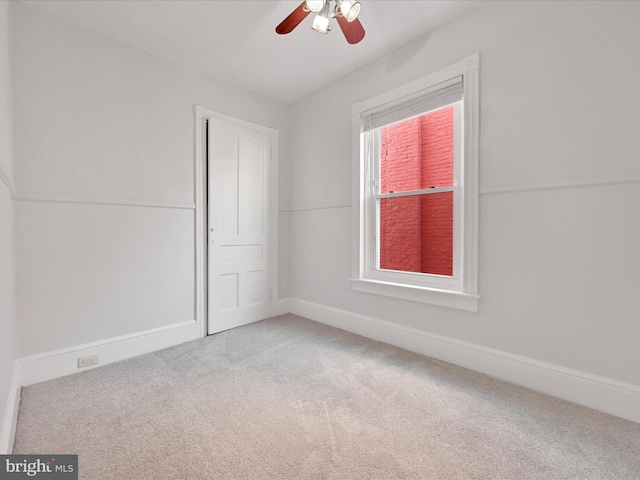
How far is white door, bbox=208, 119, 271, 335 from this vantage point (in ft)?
10.2

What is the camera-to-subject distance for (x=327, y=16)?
72.6 inches

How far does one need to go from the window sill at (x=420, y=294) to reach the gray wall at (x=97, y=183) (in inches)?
69.3

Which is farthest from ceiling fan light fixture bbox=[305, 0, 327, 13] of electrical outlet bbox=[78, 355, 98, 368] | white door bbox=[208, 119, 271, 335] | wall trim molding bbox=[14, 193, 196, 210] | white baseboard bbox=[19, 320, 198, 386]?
electrical outlet bbox=[78, 355, 98, 368]

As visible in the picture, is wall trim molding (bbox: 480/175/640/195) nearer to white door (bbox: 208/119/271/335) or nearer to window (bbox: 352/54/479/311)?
window (bbox: 352/54/479/311)

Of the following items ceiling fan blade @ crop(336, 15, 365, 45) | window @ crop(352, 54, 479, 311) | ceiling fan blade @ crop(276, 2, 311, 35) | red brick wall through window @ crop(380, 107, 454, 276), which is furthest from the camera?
red brick wall through window @ crop(380, 107, 454, 276)

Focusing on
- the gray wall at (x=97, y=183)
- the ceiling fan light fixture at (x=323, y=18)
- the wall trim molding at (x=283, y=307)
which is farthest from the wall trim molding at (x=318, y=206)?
the ceiling fan light fixture at (x=323, y=18)

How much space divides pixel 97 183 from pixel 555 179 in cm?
333

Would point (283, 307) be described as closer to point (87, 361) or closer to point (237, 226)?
point (237, 226)

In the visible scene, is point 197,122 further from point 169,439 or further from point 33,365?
point 169,439

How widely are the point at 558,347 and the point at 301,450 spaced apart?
171cm

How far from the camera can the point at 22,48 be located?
2072mm

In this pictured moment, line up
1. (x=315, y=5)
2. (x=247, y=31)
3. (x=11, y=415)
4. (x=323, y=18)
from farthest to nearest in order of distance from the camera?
(x=247, y=31), (x=323, y=18), (x=315, y=5), (x=11, y=415)

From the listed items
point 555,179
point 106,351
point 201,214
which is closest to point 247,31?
point 201,214

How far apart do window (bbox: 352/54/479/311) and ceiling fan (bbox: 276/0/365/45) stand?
0.87 m
